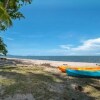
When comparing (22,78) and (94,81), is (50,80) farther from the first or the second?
(94,81)

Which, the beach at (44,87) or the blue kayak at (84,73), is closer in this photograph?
the beach at (44,87)

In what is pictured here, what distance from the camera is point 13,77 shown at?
60.3 ft

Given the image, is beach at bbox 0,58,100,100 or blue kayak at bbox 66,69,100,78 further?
blue kayak at bbox 66,69,100,78

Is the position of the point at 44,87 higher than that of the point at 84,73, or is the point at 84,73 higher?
the point at 84,73

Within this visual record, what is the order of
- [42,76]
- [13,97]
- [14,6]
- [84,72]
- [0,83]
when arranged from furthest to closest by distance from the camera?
1. [14,6]
2. [84,72]
3. [42,76]
4. [0,83]
5. [13,97]

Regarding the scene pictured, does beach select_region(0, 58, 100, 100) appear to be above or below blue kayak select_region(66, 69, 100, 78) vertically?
below

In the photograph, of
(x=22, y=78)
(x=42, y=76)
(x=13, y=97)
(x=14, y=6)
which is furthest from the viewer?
(x=14, y=6)

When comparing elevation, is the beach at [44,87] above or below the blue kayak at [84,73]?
→ below

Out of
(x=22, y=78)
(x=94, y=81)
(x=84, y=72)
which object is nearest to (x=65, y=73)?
(x=84, y=72)

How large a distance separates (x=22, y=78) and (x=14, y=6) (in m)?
9.82

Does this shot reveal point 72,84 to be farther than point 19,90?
Yes

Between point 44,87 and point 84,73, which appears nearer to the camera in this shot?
point 44,87

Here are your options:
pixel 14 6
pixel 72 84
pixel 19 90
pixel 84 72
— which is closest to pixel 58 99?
pixel 19 90

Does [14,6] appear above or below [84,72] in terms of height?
above
